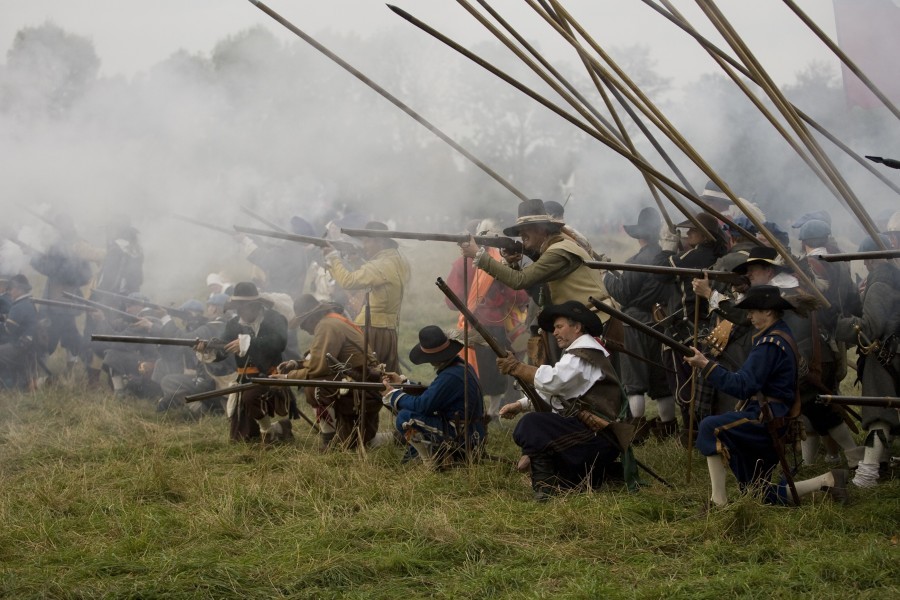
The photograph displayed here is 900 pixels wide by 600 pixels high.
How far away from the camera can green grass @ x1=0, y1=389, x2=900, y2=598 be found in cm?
459

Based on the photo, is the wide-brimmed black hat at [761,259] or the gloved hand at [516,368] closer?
the wide-brimmed black hat at [761,259]

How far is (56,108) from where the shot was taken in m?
12.0

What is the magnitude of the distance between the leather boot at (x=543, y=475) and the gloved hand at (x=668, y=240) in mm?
2427

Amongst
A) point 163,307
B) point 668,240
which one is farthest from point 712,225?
point 163,307

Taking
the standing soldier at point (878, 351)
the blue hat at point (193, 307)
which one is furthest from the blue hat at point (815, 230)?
the blue hat at point (193, 307)

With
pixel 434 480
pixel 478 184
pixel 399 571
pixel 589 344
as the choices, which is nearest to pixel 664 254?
pixel 589 344

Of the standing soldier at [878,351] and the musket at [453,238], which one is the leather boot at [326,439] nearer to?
the musket at [453,238]

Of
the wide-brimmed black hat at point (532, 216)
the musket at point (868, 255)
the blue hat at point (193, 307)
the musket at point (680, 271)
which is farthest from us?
the blue hat at point (193, 307)

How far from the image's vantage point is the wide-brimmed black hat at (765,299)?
5730mm

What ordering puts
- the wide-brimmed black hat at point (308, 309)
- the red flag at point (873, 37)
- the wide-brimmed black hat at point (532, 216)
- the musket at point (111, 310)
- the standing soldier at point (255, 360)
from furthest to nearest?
1. the musket at point (111, 310)
2. the standing soldier at point (255, 360)
3. the wide-brimmed black hat at point (308, 309)
4. the wide-brimmed black hat at point (532, 216)
5. the red flag at point (873, 37)

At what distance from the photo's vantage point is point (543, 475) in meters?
6.29

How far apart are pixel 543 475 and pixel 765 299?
5.40ft

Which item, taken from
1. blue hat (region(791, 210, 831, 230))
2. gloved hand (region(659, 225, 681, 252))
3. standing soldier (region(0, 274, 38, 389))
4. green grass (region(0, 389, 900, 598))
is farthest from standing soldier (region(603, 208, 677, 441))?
standing soldier (region(0, 274, 38, 389))

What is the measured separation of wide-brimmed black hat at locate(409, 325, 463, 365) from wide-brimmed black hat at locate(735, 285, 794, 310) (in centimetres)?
217
